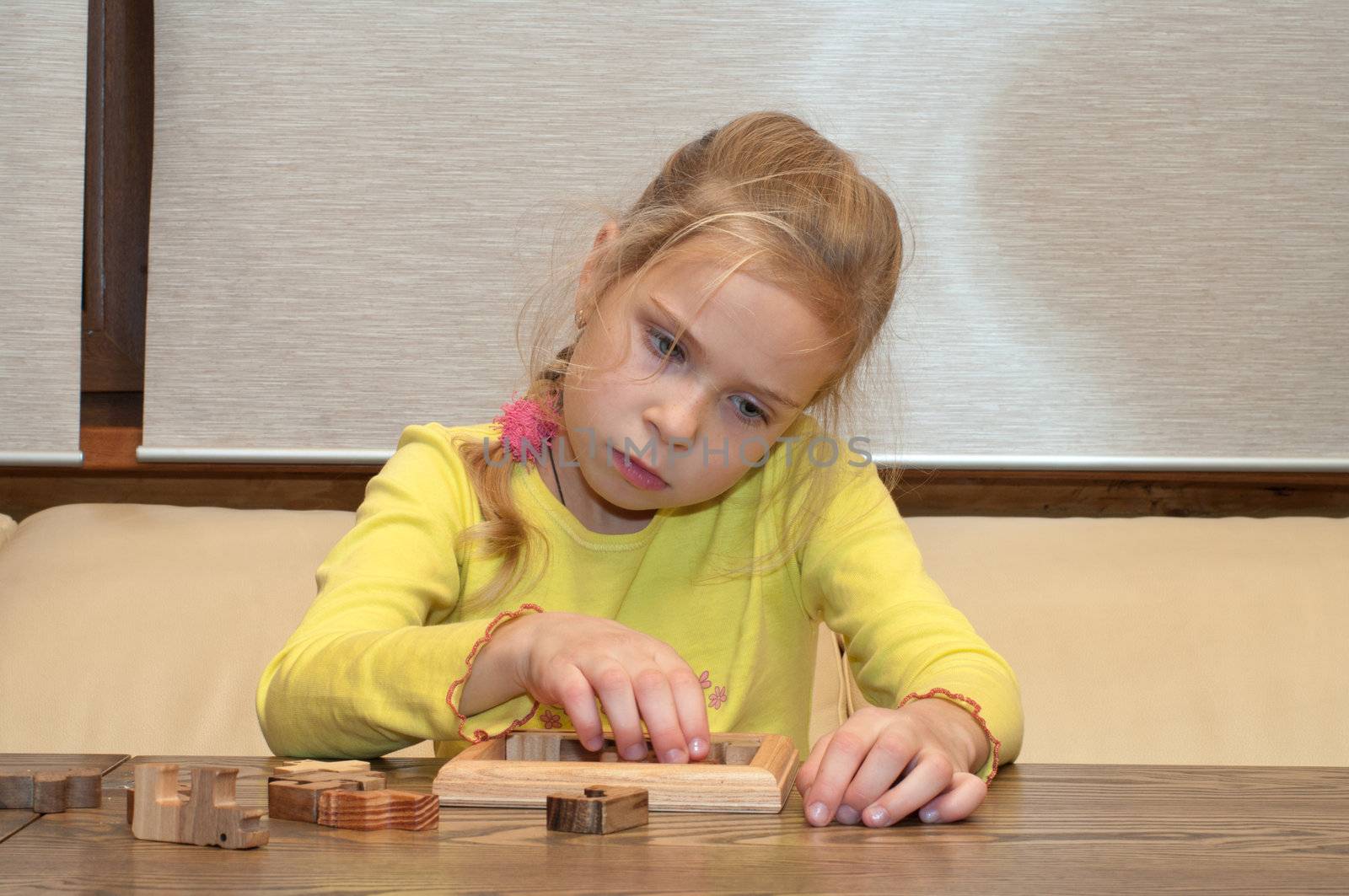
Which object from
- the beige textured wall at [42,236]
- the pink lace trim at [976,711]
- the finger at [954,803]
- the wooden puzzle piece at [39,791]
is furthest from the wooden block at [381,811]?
the beige textured wall at [42,236]

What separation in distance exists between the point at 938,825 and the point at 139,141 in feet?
5.18

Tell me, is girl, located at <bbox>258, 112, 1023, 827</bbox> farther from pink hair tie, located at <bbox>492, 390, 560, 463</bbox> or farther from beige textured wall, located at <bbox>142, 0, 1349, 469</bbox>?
beige textured wall, located at <bbox>142, 0, 1349, 469</bbox>

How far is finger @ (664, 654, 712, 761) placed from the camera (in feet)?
2.43

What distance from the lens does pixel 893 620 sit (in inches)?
42.9

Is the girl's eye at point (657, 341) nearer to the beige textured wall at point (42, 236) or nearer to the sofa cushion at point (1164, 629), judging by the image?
the sofa cushion at point (1164, 629)

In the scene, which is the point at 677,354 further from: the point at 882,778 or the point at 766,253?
the point at 882,778

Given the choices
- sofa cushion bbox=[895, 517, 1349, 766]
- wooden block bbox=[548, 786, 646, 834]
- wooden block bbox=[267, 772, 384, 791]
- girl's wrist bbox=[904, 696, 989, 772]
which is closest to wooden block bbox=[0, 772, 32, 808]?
wooden block bbox=[267, 772, 384, 791]

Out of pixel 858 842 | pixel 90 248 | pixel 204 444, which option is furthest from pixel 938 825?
pixel 90 248

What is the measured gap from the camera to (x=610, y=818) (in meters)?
0.60

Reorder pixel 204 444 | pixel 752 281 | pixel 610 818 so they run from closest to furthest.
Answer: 1. pixel 610 818
2. pixel 752 281
3. pixel 204 444

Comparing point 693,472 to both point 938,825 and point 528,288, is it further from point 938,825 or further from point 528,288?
point 528,288

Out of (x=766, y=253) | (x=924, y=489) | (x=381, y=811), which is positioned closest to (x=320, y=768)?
(x=381, y=811)

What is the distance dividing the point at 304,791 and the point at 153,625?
0.98 meters

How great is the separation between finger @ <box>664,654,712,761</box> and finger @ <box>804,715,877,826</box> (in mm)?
74
